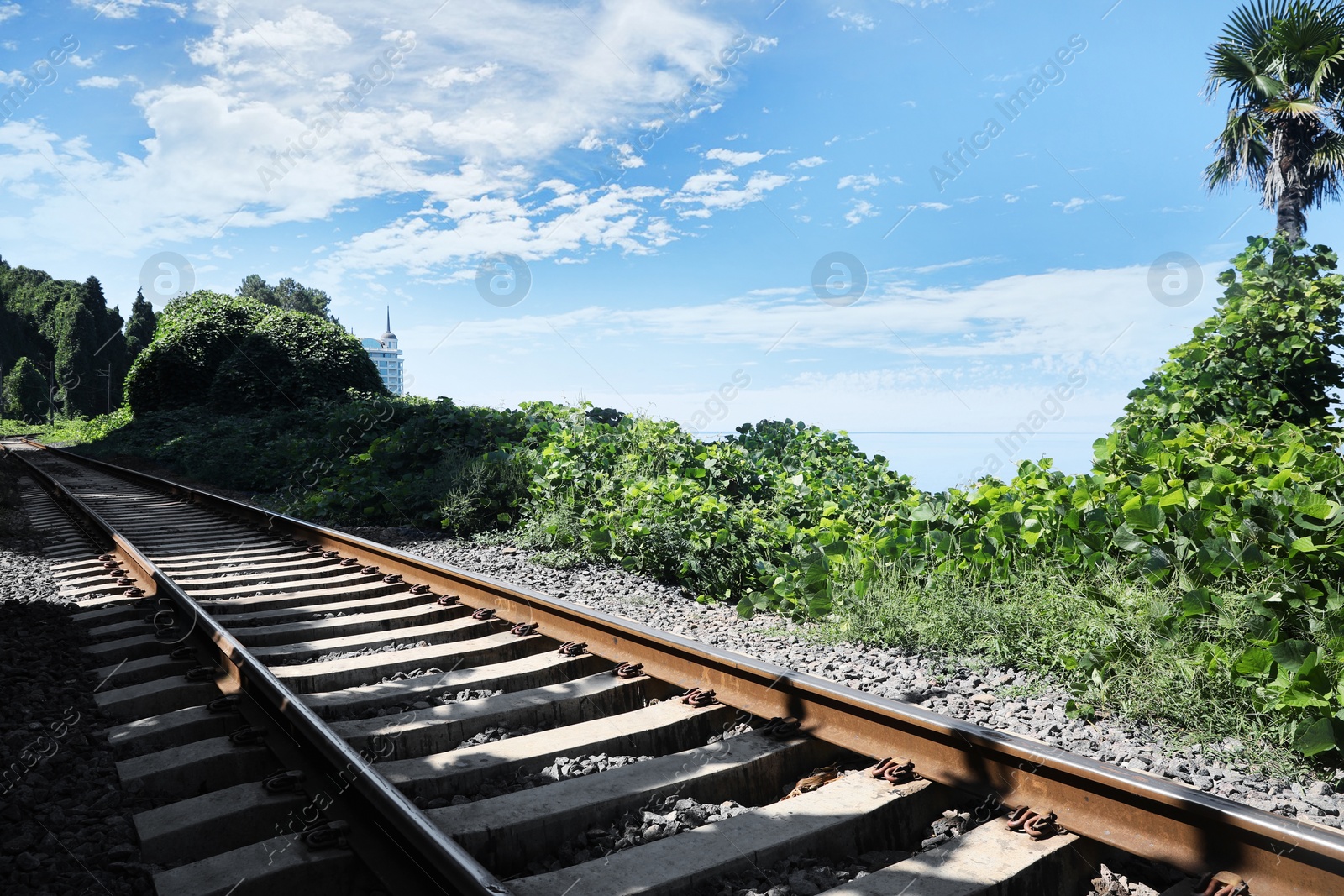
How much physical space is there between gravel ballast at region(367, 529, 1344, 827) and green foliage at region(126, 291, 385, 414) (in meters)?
24.7

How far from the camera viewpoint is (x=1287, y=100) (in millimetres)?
15742

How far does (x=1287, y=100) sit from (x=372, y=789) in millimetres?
20078

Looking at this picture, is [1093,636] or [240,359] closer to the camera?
[1093,636]

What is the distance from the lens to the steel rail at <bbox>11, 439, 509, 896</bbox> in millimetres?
2004

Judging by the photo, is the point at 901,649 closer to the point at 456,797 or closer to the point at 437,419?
the point at 456,797

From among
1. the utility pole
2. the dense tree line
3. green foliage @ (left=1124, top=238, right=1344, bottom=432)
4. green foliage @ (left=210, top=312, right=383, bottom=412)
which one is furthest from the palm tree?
the utility pole

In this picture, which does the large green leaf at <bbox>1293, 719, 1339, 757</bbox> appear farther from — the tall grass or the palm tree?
the palm tree

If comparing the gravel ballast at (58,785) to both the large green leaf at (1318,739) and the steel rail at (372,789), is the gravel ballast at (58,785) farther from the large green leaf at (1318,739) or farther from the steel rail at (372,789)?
the large green leaf at (1318,739)

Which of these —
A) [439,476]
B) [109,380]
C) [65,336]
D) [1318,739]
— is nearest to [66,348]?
[65,336]

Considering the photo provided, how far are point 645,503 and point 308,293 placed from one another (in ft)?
226

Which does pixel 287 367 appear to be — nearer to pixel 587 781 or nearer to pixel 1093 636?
pixel 587 781

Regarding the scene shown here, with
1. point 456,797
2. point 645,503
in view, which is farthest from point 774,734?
point 645,503

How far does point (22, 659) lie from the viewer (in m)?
4.43

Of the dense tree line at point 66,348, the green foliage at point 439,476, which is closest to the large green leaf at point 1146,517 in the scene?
the green foliage at point 439,476
